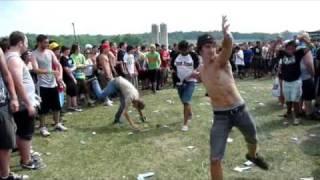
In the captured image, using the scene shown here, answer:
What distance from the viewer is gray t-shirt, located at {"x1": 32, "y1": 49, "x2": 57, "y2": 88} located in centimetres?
945

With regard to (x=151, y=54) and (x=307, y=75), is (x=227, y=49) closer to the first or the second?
(x=307, y=75)

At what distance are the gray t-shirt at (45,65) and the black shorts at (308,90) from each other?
18.3 feet

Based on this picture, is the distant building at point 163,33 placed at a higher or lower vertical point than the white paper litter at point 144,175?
higher

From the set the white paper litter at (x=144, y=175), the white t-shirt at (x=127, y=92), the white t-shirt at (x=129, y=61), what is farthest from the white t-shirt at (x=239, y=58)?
the white paper litter at (x=144, y=175)

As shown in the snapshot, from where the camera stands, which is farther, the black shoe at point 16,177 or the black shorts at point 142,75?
the black shorts at point 142,75

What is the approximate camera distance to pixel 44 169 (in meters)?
7.40

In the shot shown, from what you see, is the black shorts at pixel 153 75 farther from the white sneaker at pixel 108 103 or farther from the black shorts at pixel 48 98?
the black shorts at pixel 48 98

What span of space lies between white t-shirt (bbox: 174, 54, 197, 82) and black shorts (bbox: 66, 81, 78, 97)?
4287 millimetres

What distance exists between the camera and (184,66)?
32.8 ft

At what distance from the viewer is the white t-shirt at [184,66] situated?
998cm

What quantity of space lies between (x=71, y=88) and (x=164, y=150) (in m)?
5.66

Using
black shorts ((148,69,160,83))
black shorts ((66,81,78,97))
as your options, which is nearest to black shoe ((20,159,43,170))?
black shorts ((66,81,78,97))

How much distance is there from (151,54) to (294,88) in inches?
357

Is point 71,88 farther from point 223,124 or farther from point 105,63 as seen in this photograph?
point 223,124
